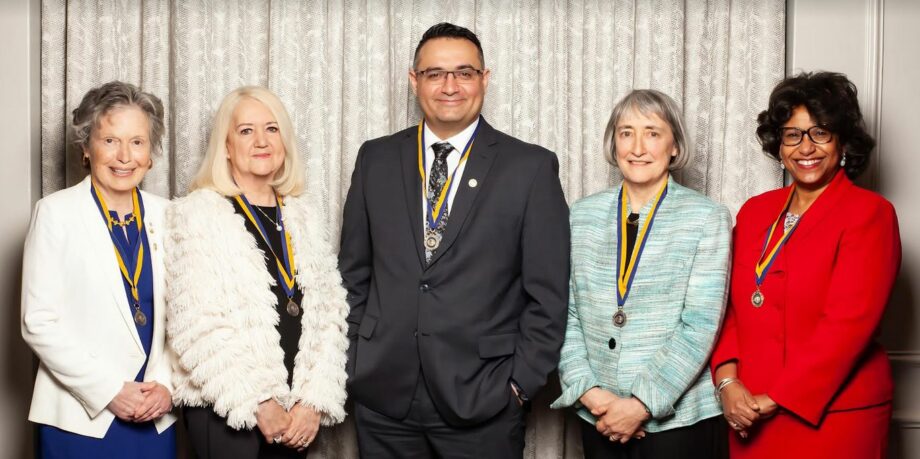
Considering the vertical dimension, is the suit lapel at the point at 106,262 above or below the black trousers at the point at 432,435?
above

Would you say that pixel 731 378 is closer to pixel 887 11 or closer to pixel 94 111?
pixel 887 11

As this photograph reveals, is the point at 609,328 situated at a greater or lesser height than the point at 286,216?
lesser

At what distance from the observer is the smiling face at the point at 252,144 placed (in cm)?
266

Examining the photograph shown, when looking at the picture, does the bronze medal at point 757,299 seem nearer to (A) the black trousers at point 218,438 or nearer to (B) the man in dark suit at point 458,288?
(B) the man in dark suit at point 458,288

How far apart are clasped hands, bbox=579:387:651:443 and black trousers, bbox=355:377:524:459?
254mm

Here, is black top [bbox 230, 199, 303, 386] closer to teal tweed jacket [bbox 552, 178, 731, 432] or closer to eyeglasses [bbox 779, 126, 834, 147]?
teal tweed jacket [bbox 552, 178, 731, 432]

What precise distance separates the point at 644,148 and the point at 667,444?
37.4 inches

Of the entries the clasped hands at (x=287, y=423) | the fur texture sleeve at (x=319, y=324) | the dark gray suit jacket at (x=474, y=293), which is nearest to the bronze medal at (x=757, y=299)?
the dark gray suit jacket at (x=474, y=293)

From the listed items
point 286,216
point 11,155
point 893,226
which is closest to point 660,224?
point 893,226

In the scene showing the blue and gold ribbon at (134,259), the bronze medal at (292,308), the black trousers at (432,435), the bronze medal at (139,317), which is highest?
the blue and gold ribbon at (134,259)

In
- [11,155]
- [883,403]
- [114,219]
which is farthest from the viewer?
[11,155]

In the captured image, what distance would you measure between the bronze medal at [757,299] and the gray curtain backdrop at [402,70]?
104 cm

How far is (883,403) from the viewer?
2.43 metres

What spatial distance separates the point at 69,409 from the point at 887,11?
3.47m
